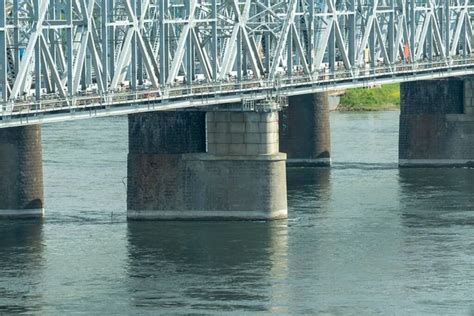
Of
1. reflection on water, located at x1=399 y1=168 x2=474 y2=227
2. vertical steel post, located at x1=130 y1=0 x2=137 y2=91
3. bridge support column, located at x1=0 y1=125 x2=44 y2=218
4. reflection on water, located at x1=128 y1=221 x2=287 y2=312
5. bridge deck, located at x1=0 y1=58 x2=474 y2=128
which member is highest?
vertical steel post, located at x1=130 y1=0 x2=137 y2=91

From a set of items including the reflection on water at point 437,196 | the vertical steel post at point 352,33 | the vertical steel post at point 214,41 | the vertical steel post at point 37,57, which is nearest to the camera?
the vertical steel post at point 37,57

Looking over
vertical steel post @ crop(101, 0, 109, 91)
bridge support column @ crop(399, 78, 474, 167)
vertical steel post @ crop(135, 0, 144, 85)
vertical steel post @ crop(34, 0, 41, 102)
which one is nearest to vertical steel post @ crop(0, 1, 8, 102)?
vertical steel post @ crop(34, 0, 41, 102)

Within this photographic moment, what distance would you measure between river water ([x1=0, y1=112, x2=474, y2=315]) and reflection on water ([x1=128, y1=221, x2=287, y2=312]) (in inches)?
1.7

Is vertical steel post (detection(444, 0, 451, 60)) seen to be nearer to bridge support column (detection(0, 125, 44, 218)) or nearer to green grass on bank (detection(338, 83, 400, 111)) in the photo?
green grass on bank (detection(338, 83, 400, 111))

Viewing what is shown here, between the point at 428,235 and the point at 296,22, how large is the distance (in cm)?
2543

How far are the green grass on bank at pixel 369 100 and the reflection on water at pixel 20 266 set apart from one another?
83.1 meters

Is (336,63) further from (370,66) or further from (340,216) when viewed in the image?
(340,216)

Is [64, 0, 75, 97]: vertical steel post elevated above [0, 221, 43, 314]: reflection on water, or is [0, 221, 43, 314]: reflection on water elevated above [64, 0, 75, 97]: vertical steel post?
[64, 0, 75, 97]: vertical steel post

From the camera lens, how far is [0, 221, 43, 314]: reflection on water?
91.1 m

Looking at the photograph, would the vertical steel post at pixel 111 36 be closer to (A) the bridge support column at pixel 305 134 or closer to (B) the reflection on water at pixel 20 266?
(B) the reflection on water at pixel 20 266

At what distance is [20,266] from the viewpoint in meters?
99.5

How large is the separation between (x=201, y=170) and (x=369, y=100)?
83.6m

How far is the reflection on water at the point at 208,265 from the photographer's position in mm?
91912

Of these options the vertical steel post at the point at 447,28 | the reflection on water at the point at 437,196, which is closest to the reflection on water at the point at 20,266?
the reflection on water at the point at 437,196
